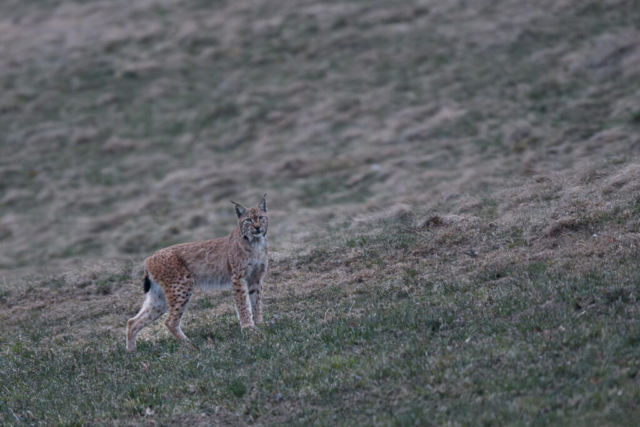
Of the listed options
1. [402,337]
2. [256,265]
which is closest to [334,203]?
[256,265]

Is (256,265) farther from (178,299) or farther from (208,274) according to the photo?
(178,299)

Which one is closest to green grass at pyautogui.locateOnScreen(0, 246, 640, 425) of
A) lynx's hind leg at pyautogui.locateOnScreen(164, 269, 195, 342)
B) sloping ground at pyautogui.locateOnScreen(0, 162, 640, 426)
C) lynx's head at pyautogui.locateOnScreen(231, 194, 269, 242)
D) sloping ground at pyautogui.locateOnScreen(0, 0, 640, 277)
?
sloping ground at pyautogui.locateOnScreen(0, 162, 640, 426)

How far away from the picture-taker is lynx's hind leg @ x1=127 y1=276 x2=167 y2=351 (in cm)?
1013

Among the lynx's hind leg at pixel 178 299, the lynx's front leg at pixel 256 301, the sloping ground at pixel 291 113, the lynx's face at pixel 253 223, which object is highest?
the lynx's face at pixel 253 223

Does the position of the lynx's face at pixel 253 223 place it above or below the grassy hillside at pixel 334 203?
above

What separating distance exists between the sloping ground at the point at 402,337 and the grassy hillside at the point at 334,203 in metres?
0.04

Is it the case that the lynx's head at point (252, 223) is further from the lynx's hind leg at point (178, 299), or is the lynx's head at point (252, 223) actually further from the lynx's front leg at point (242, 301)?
the lynx's hind leg at point (178, 299)

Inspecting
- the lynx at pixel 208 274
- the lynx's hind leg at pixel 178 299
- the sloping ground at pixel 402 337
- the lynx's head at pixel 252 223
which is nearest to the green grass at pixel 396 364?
the sloping ground at pixel 402 337

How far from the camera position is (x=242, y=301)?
33.2ft

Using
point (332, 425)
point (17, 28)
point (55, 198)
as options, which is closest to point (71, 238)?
point (55, 198)

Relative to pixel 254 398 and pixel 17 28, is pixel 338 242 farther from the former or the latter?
pixel 17 28

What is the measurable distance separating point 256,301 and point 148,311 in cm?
173

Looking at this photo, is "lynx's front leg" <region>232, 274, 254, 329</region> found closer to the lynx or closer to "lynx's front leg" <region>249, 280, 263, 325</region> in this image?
the lynx

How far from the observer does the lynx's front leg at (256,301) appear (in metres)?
10.2
